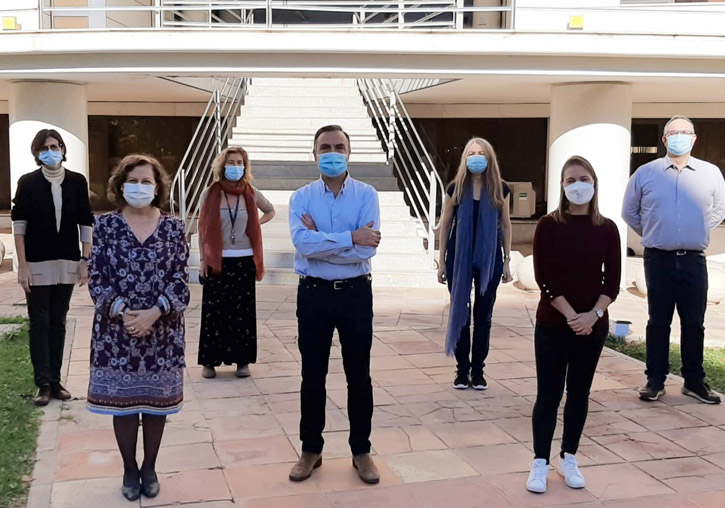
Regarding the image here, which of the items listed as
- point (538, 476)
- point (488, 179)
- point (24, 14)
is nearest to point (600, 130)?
point (488, 179)

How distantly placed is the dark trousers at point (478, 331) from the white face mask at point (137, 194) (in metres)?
2.67

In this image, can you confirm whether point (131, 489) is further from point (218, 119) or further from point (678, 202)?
Result: point (218, 119)

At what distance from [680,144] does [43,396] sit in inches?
181

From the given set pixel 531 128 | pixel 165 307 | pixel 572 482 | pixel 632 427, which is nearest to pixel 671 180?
pixel 632 427

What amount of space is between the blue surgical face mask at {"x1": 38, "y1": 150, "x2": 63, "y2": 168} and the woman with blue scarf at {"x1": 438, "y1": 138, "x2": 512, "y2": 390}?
264 cm

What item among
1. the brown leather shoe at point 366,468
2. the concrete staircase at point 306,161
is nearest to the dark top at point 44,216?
the brown leather shoe at point 366,468

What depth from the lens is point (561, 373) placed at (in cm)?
401

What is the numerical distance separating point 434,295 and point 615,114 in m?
3.46

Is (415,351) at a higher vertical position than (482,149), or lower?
lower

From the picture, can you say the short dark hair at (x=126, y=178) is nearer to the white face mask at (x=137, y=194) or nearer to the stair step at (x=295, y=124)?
the white face mask at (x=137, y=194)

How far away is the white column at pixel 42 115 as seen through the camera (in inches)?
428

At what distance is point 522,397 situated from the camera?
5.66 metres

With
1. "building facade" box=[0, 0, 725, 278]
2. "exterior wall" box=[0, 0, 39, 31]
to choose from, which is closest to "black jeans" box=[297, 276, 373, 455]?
"building facade" box=[0, 0, 725, 278]

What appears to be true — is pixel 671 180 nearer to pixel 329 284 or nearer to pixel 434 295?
pixel 329 284
